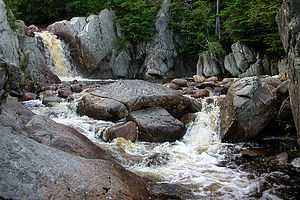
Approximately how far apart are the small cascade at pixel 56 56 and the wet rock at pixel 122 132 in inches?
531

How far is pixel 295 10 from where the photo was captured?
4398 mm

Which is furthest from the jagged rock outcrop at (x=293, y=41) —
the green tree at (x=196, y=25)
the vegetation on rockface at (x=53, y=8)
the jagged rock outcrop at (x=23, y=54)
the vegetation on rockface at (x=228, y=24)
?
the vegetation on rockface at (x=53, y=8)

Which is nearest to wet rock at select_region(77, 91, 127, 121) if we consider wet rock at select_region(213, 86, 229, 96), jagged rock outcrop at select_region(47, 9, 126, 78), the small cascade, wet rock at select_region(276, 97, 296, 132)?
wet rock at select_region(276, 97, 296, 132)

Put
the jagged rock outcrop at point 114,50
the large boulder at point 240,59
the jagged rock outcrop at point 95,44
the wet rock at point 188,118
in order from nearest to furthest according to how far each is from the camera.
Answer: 1. the wet rock at point 188,118
2. the large boulder at point 240,59
3. the jagged rock outcrop at point 95,44
4. the jagged rock outcrop at point 114,50

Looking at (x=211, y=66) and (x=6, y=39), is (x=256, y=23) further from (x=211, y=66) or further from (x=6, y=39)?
(x=6, y=39)

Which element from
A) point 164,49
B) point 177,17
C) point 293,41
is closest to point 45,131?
point 293,41

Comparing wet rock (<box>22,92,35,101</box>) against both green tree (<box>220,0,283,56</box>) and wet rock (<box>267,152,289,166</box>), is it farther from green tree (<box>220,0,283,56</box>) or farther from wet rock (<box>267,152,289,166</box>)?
green tree (<box>220,0,283,56</box>)

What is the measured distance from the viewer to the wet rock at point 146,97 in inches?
295

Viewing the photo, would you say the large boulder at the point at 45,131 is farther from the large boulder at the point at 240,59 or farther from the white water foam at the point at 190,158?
the large boulder at the point at 240,59

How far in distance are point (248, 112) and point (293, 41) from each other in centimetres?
234

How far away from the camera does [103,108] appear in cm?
734

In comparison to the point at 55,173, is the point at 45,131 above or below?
above

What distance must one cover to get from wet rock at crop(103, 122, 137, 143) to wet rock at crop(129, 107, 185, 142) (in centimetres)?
28

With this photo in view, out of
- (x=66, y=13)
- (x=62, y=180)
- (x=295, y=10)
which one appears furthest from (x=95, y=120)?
(x=66, y=13)
